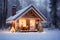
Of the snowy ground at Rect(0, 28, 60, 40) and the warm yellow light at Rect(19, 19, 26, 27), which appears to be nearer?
the snowy ground at Rect(0, 28, 60, 40)

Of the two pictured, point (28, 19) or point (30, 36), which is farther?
point (28, 19)

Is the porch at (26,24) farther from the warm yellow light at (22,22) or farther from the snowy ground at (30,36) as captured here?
the snowy ground at (30,36)

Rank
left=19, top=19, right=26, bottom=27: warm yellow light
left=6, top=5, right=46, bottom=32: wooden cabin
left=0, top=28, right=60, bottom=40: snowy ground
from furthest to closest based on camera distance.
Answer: left=19, top=19, right=26, bottom=27: warm yellow light < left=6, top=5, right=46, bottom=32: wooden cabin < left=0, top=28, right=60, bottom=40: snowy ground

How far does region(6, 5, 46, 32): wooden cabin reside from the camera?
29.4 meters

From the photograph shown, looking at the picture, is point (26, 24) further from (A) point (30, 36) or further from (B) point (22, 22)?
(A) point (30, 36)

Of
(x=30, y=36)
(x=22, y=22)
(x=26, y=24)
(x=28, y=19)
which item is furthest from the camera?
(x=26, y=24)

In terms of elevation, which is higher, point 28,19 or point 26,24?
point 28,19

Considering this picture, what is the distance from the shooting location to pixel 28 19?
30438mm

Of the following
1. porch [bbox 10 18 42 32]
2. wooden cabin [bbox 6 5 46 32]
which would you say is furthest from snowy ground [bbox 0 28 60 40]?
porch [bbox 10 18 42 32]

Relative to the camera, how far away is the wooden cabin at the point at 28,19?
2938 centimetres

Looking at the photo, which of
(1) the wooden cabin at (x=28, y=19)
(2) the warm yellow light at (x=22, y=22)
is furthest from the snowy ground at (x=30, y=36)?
(2) the warm yellow light at (x=22, y=22)

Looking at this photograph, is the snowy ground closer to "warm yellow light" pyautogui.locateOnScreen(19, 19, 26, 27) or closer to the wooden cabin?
the wooden cabin

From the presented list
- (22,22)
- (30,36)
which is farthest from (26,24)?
(30,36)

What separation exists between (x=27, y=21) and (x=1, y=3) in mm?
26176
